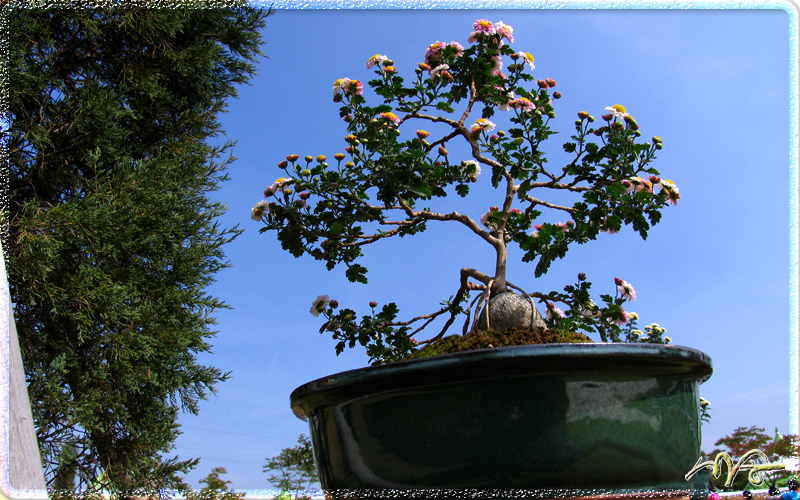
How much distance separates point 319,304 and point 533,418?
131 centimetres

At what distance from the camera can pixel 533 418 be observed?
677mm

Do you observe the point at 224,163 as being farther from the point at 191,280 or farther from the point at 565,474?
the point at 565,474

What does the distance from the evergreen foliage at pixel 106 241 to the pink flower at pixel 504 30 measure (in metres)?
3.58

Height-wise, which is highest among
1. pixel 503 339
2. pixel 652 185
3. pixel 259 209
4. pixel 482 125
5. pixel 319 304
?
pixel 482 125

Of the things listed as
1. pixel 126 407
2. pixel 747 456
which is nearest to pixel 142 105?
pixel 126 407

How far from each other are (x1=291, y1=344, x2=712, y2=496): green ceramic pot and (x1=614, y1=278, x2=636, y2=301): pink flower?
1.26 metres

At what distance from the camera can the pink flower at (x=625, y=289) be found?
192 cm

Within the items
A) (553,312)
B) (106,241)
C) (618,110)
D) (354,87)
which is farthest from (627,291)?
(106,241)

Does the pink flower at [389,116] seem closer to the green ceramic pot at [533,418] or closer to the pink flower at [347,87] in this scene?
the pink flower at [347,87]

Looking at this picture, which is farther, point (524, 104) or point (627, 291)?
point (627, 291)

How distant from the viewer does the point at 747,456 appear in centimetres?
59

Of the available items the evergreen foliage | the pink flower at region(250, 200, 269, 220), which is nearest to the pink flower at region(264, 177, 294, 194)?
the pink flower at region(250, 200, 269, 220)

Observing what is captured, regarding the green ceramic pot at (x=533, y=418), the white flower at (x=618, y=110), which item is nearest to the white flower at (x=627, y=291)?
the white flower at (x=618, y=110)

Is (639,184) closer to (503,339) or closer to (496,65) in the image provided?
(496,65)
